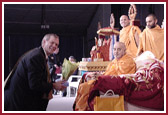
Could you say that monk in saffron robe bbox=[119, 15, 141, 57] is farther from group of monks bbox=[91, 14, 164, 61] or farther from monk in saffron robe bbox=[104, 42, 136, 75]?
monk in saffron robe bbox=[104, 42, 136, 75]

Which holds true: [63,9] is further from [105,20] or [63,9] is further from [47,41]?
[47,41]

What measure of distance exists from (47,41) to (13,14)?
8.41 m

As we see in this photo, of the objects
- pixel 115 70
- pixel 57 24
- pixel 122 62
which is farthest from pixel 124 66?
pixel 57 24

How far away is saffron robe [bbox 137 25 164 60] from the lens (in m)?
4.47

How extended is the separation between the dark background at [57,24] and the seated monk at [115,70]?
4869mm

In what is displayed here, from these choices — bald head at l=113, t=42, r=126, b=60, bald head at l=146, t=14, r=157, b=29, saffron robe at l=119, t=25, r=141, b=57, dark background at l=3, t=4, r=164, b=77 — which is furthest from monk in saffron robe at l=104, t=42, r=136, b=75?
dark background at l=3, t=4, r=164, b=77

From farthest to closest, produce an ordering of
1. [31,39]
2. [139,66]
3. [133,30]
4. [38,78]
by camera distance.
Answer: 1. [31,39]
2. [133,30]
3. [139,66]
4. [38,78]

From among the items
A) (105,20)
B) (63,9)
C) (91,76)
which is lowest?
(91,76)

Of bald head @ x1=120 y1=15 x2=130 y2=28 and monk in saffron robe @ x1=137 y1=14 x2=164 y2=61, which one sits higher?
bald head @ x1=120 y1=15 x2=130 y2=28

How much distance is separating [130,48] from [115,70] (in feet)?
5.14

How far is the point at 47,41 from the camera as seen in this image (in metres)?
2.43

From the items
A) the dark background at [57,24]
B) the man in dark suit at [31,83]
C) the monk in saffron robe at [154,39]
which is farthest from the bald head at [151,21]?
the dark background at [57,24]

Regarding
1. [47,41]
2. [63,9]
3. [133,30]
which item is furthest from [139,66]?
[63,9]

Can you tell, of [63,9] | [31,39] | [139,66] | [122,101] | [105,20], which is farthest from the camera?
[31,39]
